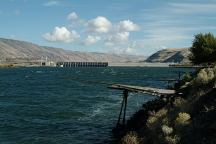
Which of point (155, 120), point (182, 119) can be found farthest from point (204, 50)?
point (182, 119)

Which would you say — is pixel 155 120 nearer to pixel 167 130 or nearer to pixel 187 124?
pixel 167 130

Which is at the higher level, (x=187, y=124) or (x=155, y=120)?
(x=187, y=124)

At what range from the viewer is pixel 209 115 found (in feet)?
73.8

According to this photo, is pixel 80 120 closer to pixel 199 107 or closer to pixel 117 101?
pixel 117 101

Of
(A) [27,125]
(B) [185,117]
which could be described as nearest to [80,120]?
(A) [27,125]

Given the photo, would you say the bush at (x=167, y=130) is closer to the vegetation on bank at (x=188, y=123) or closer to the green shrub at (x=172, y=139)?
the vegetation on bank at (x=188, y=123)

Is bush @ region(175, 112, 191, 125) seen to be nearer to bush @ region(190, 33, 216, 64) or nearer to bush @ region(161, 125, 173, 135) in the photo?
bush @ region(161, 125, 173, 135)

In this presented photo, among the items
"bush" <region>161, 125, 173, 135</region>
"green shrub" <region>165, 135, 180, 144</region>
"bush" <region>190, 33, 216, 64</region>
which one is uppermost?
"bush" <region>190, 33, 216, 64</region>

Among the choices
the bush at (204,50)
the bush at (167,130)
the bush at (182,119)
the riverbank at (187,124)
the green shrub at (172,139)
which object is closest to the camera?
the riverbank at (187,124)

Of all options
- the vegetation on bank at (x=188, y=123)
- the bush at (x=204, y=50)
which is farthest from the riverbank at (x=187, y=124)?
the bush at (x=204, y=50)

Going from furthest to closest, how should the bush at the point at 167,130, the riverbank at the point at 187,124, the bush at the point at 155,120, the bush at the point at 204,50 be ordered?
1. the bush at the point at 204,50
2. the bush at the point at 155,120
3. the bush at the point at 167,130
4. the riverbank at the point at 187,124

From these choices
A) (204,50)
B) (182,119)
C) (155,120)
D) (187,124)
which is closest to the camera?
(187,124)

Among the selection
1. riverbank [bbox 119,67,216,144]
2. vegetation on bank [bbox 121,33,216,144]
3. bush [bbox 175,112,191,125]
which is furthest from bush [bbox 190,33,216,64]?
bush [bbox 175,112,191,125]

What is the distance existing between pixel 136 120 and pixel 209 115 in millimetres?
15835
